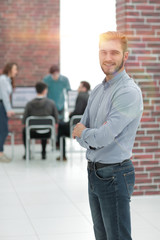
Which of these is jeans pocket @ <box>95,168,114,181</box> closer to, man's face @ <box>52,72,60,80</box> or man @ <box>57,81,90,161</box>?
man @ <box>57,81,90,161</box>

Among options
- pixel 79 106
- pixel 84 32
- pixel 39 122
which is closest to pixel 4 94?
pixel 39 122

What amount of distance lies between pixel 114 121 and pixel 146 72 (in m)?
3.28

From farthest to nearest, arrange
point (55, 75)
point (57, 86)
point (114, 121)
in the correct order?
point (57, 86)
point (55, 75)
point (114, 121)

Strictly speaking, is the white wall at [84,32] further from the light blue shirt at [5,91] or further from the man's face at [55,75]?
the light blue shirt at [5,91]

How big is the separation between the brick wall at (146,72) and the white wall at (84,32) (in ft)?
18.9

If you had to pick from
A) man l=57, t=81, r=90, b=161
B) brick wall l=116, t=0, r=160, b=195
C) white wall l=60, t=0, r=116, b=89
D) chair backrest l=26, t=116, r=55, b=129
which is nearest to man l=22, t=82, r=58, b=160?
chair backrest l=26, t=116, r=55, b=129

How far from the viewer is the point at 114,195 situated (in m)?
2.65

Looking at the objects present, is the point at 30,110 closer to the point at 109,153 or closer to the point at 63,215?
the point at 63,215

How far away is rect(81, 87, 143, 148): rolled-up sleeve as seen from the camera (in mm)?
2609

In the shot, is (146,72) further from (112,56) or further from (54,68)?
(54,68)

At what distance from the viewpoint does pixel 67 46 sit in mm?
11445

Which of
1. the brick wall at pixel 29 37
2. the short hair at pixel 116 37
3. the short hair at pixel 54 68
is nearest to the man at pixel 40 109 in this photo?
the short hair at pixel 54 68

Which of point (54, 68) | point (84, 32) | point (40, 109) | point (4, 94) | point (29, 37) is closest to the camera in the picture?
point (40, 109)

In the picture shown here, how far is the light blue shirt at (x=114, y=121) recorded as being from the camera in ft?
8.59
